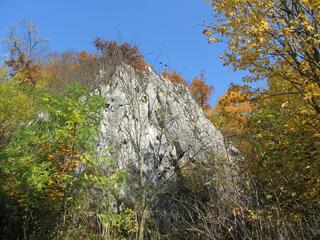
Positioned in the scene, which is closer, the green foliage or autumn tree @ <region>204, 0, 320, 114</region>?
autumn tree @ <region>204, 0, 320, 114</region>

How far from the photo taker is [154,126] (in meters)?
16.6

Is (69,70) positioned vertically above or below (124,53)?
above

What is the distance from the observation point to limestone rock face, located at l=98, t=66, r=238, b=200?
13750 mm

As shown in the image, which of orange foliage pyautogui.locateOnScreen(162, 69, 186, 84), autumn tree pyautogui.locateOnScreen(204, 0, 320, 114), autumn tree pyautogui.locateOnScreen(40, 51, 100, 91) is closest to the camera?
autumn tree pyautogui.locateOnScreen(204, 0, 320, 114)

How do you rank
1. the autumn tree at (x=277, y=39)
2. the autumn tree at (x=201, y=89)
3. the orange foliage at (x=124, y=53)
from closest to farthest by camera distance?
the autumn tree at (x=277, y=39)
the orange foliage at (x=124, y=53)
the autumn tree at (x=201, y=89)

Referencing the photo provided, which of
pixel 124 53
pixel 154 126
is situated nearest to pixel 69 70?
pixel 124 53

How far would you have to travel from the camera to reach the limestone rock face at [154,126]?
45.1 feet

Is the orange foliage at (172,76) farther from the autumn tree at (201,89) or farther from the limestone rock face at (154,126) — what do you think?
the autumn tree at (201,89)

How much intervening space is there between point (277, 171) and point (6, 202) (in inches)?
215

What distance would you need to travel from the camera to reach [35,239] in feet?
26.1

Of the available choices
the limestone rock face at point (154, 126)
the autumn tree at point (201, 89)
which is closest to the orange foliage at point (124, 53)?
the limestone rock face at point (154, 126)

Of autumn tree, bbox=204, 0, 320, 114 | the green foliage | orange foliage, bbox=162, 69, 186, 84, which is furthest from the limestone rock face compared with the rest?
autumn tree, bbox=204, 0, 320, 114

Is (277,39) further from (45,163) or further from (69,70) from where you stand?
(69,70)

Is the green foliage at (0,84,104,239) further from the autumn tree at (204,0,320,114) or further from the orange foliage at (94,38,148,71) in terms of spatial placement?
the orange foliage at (94,38,148,71)
